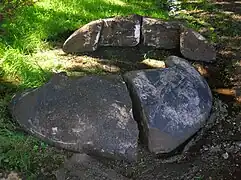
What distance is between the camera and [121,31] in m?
6.43

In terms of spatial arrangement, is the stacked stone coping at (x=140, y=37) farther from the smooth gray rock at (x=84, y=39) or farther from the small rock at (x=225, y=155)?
the small rock at (x=225, y=155)

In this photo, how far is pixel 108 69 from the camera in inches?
229

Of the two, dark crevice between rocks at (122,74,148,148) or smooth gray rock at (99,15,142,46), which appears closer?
dark crevice between rocks at (122,74,148,148)

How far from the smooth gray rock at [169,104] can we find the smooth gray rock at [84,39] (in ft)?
5.23

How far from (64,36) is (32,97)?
2407mm

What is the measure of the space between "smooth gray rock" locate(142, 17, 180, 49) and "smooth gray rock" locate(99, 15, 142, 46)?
14 cm

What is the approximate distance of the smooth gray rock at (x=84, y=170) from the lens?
384cm

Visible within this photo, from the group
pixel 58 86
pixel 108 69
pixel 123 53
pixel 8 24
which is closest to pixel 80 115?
pixel 58 86

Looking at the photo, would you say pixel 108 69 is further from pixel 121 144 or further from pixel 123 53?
Answer: pixel 121 144

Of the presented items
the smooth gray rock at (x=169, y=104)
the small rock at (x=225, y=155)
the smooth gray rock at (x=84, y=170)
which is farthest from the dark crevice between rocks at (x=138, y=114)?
the small rock at (x=225, y=155)

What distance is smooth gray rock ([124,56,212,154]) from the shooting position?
438 cm

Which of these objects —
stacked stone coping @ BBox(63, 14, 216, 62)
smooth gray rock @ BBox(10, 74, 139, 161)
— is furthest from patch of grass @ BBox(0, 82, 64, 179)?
stacked stone coping @ BBox(63, 14, 216, 62)

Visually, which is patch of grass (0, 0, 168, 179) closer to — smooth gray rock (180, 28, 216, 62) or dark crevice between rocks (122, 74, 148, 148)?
dark crevice between rocks (122, 74, 148, 148)

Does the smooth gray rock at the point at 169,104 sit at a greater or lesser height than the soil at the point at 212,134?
greater
